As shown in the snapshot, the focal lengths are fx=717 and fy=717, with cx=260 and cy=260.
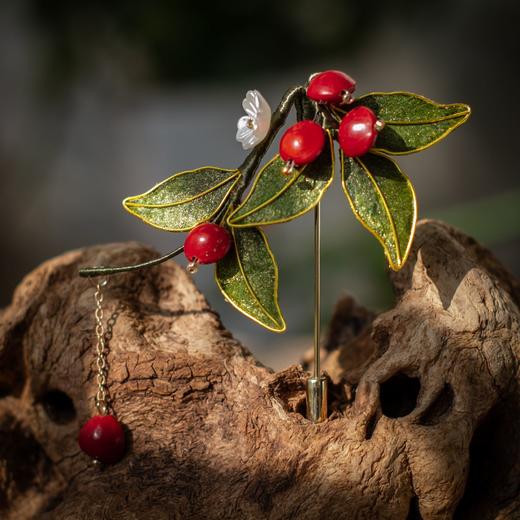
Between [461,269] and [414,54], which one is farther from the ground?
[414,54]

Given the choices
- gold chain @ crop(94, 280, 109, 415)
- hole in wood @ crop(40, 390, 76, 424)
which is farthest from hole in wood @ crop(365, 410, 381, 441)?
hole in wood @ crop(40, 390, 76, 424)

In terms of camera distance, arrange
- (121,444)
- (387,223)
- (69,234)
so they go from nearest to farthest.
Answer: (387,223), (121,444), (69,234)

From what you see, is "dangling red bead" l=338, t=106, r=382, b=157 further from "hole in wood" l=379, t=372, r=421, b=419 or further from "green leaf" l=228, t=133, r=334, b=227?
"hole in wood" l=379, t=372, r=421, b=419

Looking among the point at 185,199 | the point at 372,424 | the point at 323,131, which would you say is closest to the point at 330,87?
the point at 323,131

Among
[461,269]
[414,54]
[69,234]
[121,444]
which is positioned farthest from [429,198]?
[121,444]

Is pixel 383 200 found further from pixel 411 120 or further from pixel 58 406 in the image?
pixel 58 406

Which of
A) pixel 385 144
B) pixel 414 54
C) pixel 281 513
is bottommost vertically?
pixel 281 513

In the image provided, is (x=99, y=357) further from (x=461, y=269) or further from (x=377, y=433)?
(x=461, y=269)
